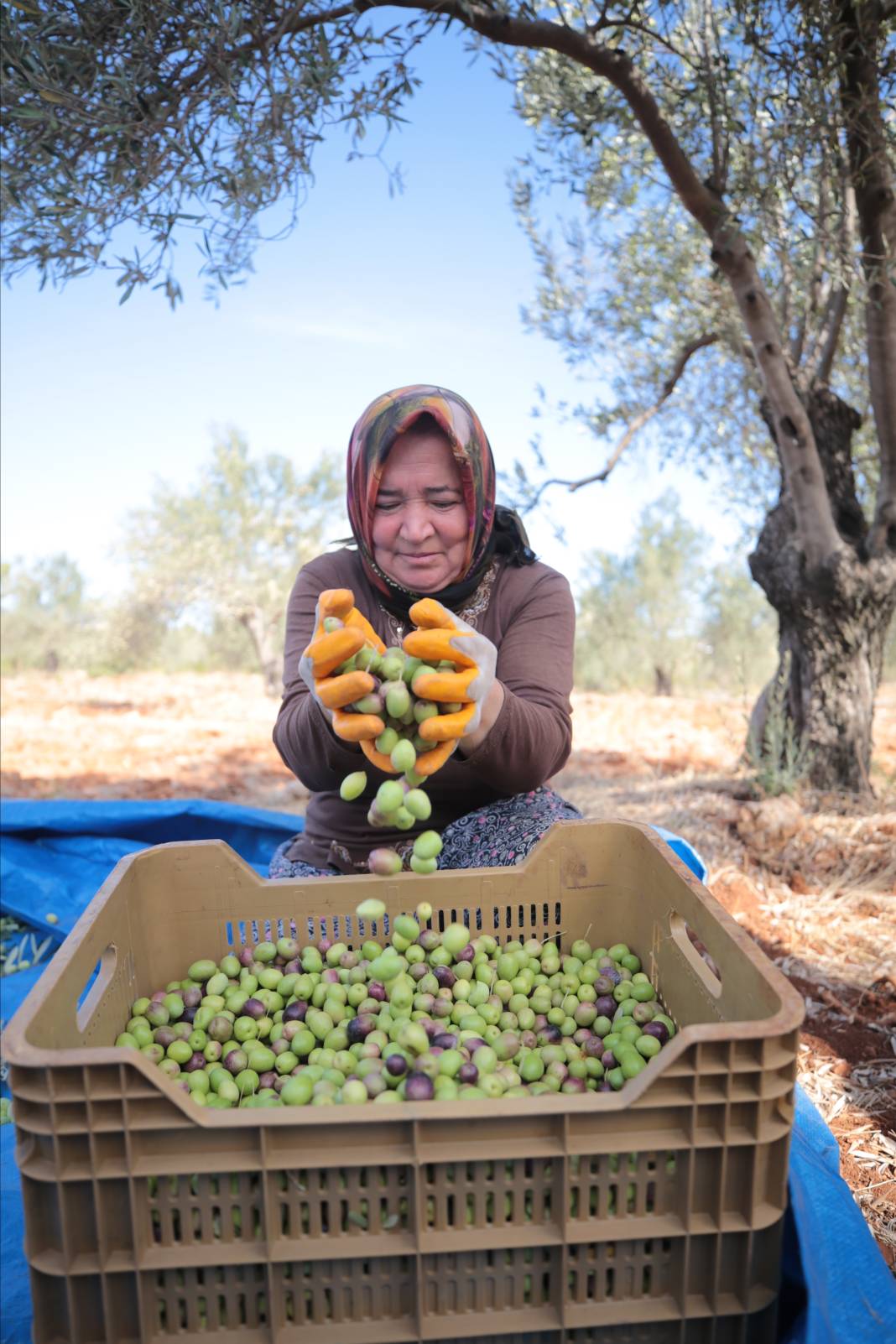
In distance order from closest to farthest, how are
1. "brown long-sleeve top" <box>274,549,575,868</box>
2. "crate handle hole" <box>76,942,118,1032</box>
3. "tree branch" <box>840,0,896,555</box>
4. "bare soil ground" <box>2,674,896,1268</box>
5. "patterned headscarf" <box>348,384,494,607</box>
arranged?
"crate handle hole" <box>76,942,118,1032</box> < "brown long-sleeve top" <box>274,549,575,868</box> < "patterned headscarf" <box>348,384,494,607</box> < "bare soil ground" <box>2,674,896,1268</box> < "tree branch" <box>840,0,896,555</box>

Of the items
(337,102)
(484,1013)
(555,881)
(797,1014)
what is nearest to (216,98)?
(337,102)

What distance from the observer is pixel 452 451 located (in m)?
2.98

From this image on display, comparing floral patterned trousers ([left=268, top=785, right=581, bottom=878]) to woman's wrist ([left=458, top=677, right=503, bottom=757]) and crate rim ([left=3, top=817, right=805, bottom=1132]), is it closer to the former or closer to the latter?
woman's wrist ([left=458, top=677, right=503, bottom=757])

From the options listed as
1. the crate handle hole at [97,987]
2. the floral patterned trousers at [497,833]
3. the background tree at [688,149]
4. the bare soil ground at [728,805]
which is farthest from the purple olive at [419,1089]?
the background tree at [688,149]

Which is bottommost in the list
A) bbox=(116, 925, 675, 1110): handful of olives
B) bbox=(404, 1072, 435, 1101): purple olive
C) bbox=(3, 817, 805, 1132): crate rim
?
bbox=(116, 925, 675, 1110): handful of olives

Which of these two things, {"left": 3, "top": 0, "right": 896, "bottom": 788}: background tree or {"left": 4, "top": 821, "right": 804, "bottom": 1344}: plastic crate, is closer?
{"left": 4, "top": 821, "right": 804, "bottom": 1344}: plastic crate

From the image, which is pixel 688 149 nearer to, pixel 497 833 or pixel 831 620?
pixel 831 620

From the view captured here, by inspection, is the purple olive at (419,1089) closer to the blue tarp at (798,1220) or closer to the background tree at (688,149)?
the blue tarp at (798,1220)

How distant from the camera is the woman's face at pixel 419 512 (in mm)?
2984

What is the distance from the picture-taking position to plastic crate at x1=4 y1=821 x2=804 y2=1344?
1514 millimetres

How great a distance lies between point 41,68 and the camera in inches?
127

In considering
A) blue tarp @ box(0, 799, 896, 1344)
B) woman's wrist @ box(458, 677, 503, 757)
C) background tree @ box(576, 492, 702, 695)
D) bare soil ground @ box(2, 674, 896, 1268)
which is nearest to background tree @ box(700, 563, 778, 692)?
background tree @ box(576, 492, 702, 695)

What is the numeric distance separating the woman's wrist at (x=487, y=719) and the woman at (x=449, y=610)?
0.20 ft

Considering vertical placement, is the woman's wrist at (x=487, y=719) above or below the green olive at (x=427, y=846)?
above
